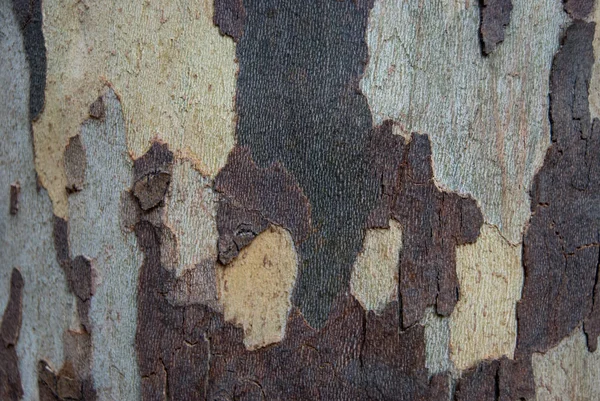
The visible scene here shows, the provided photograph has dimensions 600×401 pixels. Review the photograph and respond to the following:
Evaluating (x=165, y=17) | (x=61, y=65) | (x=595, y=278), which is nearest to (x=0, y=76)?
(x=61, y=65)

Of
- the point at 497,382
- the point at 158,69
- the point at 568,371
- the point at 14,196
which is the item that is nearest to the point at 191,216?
the point at 158,69

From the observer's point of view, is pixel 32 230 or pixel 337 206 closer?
pixel 337 206

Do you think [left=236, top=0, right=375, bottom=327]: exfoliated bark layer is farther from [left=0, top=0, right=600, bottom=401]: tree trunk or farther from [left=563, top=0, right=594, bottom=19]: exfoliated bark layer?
[left=563, top=0, right=594, bottom=19]: exfoliated bark layer

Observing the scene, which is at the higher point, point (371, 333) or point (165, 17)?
point (165, 17)

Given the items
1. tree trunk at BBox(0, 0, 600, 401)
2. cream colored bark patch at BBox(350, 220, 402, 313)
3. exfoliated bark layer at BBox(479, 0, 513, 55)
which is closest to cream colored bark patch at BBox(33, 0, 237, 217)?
tree trunk at BBox(0, 0, 600, 401)

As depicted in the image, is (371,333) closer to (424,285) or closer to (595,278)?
(424,285)

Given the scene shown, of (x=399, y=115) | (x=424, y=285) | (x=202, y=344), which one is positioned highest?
(x=399, y=115)

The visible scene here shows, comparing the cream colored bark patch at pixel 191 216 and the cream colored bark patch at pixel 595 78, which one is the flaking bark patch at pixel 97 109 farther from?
the cream colored bark patch at pixel 595 78

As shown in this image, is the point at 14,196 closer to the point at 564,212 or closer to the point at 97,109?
the point at 97,109
